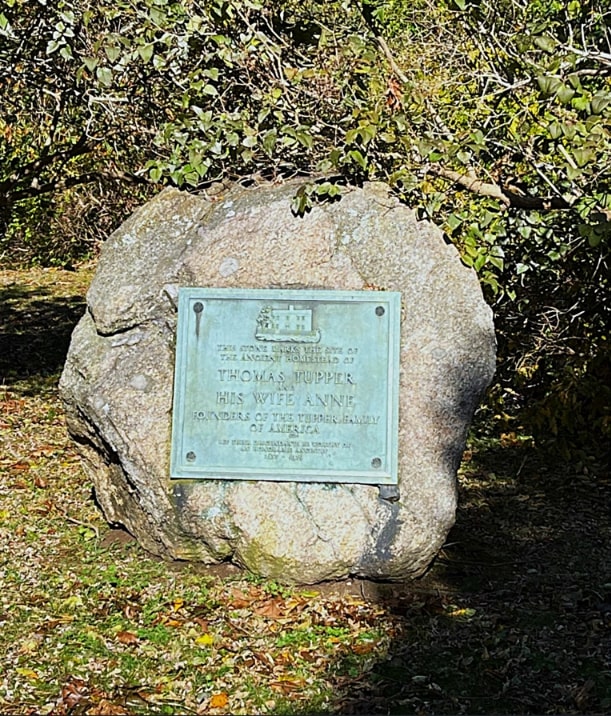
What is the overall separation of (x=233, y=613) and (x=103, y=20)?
351 cm

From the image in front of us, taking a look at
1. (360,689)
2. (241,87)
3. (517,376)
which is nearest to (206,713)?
(360,689)

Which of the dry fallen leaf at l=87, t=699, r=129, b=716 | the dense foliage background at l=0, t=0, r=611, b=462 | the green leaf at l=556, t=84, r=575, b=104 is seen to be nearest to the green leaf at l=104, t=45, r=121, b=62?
the dense foliage background at l=0, t=0, r=611, b=462

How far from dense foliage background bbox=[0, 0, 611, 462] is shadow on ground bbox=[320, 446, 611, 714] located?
4.08 feet

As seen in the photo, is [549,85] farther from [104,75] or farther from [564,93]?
[104,75]

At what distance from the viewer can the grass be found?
12.0ft

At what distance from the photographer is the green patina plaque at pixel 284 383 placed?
436cm

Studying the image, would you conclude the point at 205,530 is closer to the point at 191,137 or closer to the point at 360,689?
the point at 360,689

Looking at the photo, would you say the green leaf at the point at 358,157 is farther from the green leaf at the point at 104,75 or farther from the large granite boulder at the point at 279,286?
the green leaf at the point at 104,75

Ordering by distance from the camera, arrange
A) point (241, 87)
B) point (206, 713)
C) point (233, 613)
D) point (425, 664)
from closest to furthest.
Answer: point (206, 713) < point (425, 664) < point (233, 613) < point (241, 87)

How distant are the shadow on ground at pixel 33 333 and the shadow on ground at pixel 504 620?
397 cm

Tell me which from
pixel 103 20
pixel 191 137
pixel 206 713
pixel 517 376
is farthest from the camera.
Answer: pixel 517 376

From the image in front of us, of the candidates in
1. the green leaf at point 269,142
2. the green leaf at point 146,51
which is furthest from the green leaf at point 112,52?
the green leaf at point 269,142

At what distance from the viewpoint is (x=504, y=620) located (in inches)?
167

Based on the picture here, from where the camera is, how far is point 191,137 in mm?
5020
